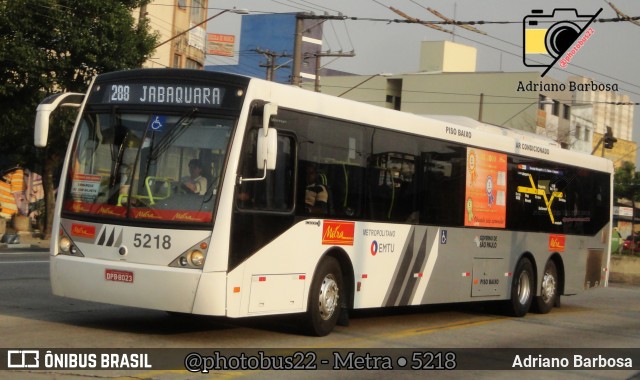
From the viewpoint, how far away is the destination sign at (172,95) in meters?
11.0

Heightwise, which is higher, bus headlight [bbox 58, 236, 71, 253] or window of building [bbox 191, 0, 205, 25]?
window of building [bbox 191, 0, 205, 25]

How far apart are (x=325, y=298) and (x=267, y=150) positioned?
2.43 m

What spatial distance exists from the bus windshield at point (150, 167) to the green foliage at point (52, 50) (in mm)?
19287

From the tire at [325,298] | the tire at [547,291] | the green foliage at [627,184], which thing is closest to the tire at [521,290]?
the tire at [547,291]

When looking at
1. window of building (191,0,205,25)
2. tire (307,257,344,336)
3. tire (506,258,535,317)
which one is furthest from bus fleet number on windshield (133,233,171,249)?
window of building (191,0,205,25)

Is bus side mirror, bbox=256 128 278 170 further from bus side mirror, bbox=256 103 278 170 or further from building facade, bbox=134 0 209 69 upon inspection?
building facade, bbox=134 0 209 69

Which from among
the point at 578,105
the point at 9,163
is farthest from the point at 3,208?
the point at 578,105

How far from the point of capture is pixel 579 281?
65.4ft

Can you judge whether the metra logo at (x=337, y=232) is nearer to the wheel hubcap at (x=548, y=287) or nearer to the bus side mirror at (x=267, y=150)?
the bus side mirror at (x=267, y=150)

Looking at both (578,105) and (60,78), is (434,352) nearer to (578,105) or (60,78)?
(60,78)

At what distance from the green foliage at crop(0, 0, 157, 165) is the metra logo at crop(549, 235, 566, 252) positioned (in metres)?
17.0

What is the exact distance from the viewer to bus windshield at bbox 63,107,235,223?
421 inches

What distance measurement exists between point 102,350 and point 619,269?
27.6 m

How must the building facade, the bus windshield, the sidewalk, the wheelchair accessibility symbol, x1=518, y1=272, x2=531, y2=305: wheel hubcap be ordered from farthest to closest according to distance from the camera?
the building facade
the sidewalk
x1=518, y1=272, x2=531, y2=305: wheel hubcap
the wheelchair accessibility symbol
the bus windshield
